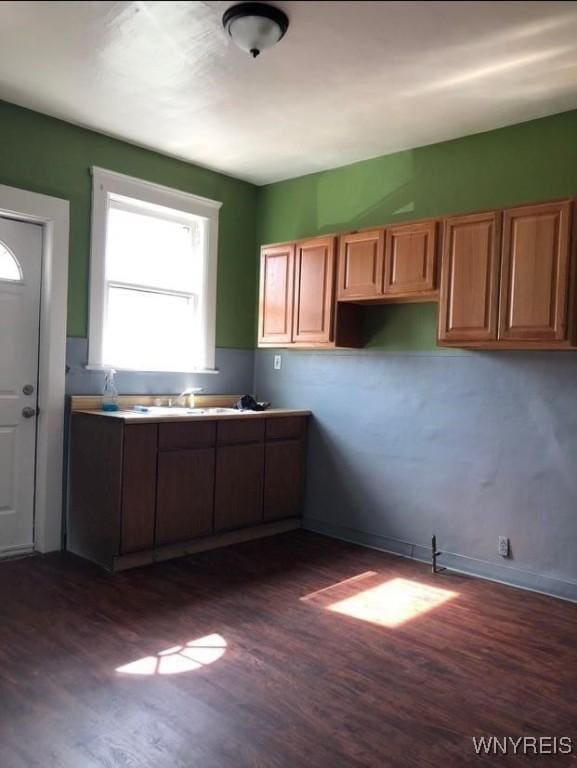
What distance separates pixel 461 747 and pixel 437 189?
3.23 m

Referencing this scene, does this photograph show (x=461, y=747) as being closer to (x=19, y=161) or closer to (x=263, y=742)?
(x=263, y=742)

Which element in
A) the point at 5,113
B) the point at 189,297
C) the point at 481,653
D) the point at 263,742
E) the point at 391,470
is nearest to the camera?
the point at 263,742

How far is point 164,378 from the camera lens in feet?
15.0

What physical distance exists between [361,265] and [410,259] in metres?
0.38

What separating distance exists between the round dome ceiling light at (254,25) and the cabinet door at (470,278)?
4.88ft

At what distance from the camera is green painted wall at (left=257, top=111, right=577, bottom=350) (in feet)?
11.9

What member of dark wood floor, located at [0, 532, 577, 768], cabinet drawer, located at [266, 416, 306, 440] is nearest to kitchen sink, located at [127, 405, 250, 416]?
cabinet drawer, located at [266, 416, 306, 440]

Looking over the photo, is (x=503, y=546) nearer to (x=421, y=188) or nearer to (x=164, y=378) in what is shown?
(x=421, y=188)

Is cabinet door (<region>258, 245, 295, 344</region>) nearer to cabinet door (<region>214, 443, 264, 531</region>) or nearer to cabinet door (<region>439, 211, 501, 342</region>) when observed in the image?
cabinet door (<region>214, 443, 264, 531</region>)

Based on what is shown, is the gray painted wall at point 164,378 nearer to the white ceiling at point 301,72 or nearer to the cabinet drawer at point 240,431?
the cabinet drawer at point 240,431

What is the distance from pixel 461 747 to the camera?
2.09 metres

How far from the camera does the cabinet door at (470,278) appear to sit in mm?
3455

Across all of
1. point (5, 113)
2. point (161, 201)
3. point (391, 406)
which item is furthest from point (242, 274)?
point (5, 113)

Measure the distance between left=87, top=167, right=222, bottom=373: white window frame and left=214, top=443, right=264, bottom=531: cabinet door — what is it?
0.81 metres
